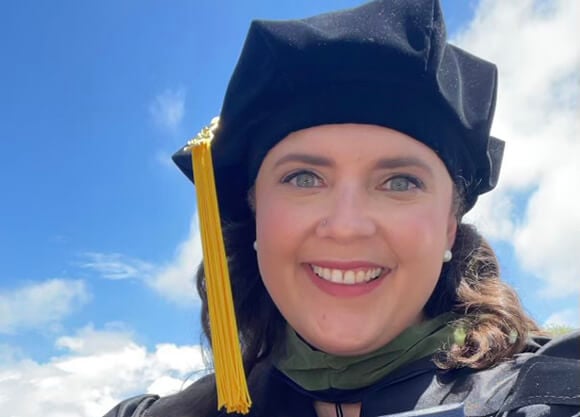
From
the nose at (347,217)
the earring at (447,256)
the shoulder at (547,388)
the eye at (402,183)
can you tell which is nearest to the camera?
the shoulder at (547,388)

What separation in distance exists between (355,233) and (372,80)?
1.18 ft

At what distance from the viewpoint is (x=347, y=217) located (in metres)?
1.61

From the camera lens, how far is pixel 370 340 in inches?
67.1

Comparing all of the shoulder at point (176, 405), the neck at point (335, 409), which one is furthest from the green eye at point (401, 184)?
the shoulder at point (176, 405)

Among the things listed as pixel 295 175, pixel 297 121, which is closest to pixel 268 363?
pixel 295 175

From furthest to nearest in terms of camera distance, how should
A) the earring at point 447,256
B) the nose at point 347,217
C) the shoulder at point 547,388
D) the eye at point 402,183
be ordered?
the earring at point 447,256
the eye at point 402,183
the nose at point 347,217
the shoulder at point 547,388

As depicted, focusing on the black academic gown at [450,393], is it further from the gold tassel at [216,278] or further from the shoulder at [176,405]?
the gold tassel at [216,278]

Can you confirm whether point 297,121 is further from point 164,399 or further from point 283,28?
point 164,399

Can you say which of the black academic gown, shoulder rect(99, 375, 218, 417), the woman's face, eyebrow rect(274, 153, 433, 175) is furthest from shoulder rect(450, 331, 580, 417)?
shoulder rect(99, 375, 218, 417)

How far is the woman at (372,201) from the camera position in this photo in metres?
1.65

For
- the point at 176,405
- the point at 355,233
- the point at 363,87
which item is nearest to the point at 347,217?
the point at 355,233

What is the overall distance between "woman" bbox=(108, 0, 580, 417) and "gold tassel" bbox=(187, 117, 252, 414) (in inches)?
4.7

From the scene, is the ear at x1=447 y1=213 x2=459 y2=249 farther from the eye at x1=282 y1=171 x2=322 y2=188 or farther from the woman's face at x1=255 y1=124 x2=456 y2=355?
the eye at x1=282 y1=171 x2=322 y2=188

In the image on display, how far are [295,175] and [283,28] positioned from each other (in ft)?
1.17
